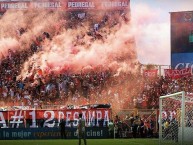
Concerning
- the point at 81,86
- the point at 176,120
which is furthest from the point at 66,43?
the point at 176,120

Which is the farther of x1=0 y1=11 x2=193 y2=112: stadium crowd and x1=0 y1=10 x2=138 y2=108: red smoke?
x1=0 y1=10 x2=138 y2=108: red smoke

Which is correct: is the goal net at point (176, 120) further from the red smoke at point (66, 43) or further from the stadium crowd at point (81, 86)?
the red smoke at point (66, 43)

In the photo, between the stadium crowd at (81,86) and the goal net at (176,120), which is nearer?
the goal net at (176,120)

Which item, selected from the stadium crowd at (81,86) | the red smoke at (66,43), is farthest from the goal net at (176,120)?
the red smoke at (66,43)

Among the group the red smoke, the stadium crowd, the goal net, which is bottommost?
the goal net

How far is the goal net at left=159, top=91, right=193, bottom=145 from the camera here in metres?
26.7

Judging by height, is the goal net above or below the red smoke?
below

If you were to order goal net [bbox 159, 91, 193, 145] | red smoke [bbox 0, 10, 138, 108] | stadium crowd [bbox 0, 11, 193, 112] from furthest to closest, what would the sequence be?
1. red smoke [bbox 0, 10, 138, 108]
2. stadium crowd [bbox 0, 11, 193, 112]
3. goal net [bbox 159, 91, 193, 145]

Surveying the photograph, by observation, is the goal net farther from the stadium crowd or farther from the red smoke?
the red smoke

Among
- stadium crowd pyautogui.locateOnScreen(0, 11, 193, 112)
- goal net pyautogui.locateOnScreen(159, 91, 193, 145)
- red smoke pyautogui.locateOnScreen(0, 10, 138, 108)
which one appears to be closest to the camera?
goal net pyautogui.locateOnScreen(159, 91, 193, 145)

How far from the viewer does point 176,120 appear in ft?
108

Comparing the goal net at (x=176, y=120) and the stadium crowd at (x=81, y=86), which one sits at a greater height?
the stadium crowd at (x=81, y=86)

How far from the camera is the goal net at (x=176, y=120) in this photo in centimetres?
2667

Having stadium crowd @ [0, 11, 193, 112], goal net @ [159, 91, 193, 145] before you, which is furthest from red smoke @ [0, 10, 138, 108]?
goal net @ [159, 91, 193, 145]
